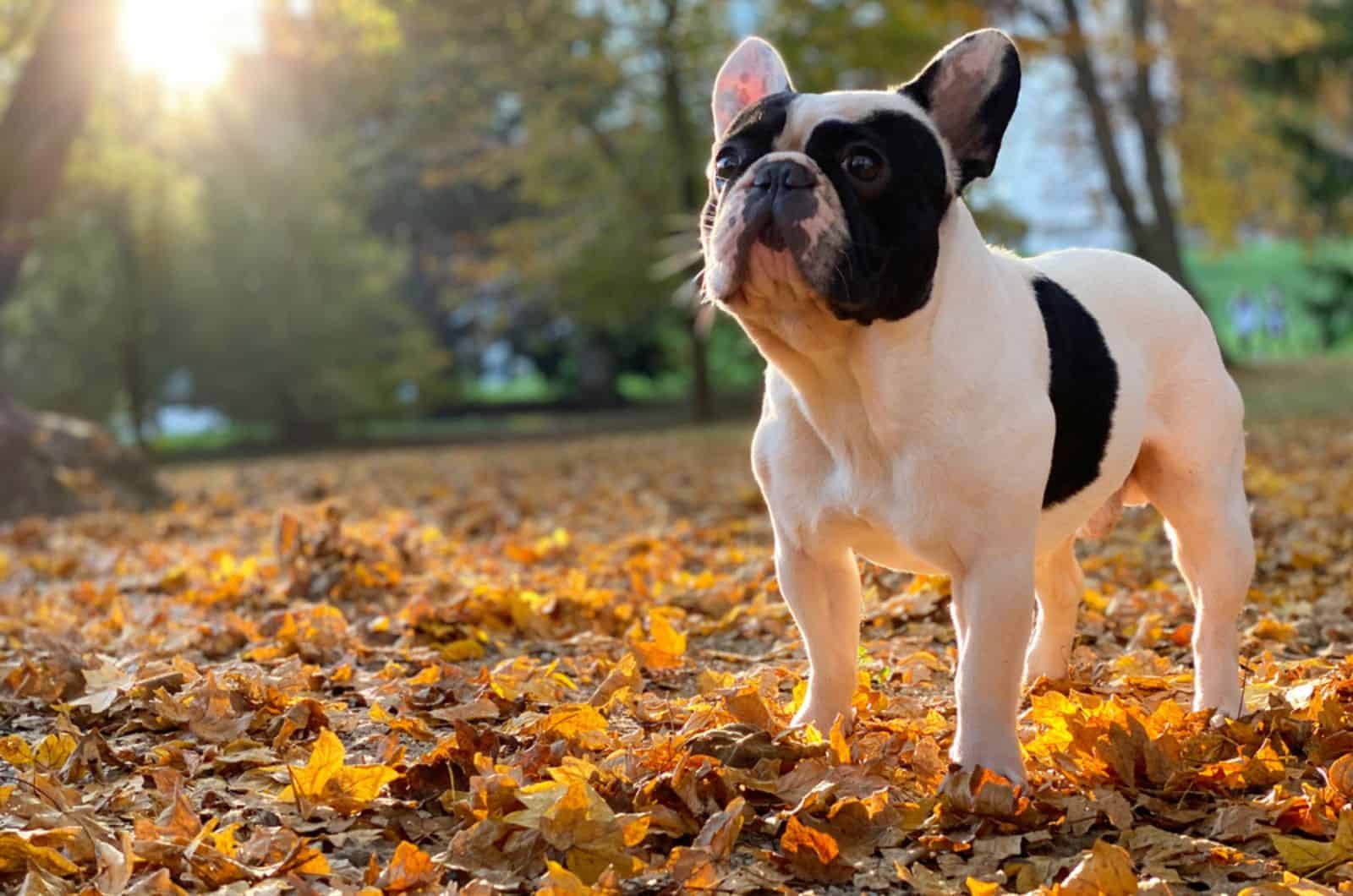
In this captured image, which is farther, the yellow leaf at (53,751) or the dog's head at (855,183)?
the yellow leaf at (53,751)

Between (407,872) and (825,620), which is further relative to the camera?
(825,620)

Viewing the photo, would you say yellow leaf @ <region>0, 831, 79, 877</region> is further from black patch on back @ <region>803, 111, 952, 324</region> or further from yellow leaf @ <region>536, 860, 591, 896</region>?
black patch on back @ <region>803, 111, 952, 324</region>

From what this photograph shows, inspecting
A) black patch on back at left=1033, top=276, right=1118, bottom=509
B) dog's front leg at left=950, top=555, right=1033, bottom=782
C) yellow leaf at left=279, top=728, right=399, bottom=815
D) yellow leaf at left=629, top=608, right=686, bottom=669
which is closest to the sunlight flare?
yellow leaf at left=629, top=608, right=686, bottom=669

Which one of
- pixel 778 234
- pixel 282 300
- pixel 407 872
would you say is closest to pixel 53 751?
pixel 407 872

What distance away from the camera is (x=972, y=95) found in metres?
3.10

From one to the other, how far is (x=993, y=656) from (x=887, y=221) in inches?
37.2

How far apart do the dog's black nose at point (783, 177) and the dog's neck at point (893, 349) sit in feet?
0.92

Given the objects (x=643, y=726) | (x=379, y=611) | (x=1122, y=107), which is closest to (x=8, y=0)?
(x=379, y=611)

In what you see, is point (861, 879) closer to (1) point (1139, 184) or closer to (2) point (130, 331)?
(2) point (130, 331)

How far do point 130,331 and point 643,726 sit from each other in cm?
2379

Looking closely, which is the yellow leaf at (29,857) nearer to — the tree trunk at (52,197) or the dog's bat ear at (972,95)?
the dog's bat ear at (972,95)

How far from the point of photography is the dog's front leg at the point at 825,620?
134 inches

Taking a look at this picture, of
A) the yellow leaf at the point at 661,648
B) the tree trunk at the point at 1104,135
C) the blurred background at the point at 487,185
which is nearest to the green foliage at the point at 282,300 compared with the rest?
the blurred background at the point at 487,185

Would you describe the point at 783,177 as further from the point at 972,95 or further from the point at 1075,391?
the point at 1075,391
